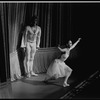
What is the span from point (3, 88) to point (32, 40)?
860 millimetres

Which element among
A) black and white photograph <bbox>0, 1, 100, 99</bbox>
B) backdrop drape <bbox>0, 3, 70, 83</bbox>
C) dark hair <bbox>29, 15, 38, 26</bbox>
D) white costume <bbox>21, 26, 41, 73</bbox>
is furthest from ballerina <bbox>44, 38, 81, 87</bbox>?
dark hair <bbox>29, 15, 38, 26</bbox>

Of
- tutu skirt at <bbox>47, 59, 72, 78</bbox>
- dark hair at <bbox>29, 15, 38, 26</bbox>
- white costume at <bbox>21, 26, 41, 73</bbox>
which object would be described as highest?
dark hair at <bbox>29, 15, 38, 26</bbox>

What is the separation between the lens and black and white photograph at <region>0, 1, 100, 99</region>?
136 inches

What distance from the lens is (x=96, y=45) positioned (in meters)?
4.29

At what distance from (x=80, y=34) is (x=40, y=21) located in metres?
0.69

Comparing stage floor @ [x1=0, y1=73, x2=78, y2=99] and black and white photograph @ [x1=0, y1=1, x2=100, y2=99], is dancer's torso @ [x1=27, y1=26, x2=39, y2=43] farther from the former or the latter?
stage floor @ [x1=0, y1=73, x2=78, y2=99]

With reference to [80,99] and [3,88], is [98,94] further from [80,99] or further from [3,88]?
[3,88]

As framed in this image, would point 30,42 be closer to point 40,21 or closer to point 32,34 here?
point 32,34

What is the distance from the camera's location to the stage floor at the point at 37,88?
320cm

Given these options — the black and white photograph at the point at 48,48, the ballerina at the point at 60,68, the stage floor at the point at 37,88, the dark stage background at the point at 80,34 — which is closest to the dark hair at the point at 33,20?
the black and white photograph at the point at 48,48

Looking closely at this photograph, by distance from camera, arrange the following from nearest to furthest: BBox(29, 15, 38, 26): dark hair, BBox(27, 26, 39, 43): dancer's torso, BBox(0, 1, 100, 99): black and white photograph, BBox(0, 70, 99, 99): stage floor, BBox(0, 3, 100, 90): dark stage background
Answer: BBox(0, 70, 99, 99): stage floor
BBox(0, 1, 100, 99): black and white photograph
BBox(29, 15, 38, 26): dark hair
BBox(27, 26, 39, 43): dancer's torso
BBox(0, 3, 100, 90): dark stage background

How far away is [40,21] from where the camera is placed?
381cm

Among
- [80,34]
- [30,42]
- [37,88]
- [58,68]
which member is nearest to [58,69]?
[58,68]

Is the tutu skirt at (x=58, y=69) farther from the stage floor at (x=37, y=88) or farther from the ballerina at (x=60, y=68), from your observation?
the stage floor at (x=37, y=88)
